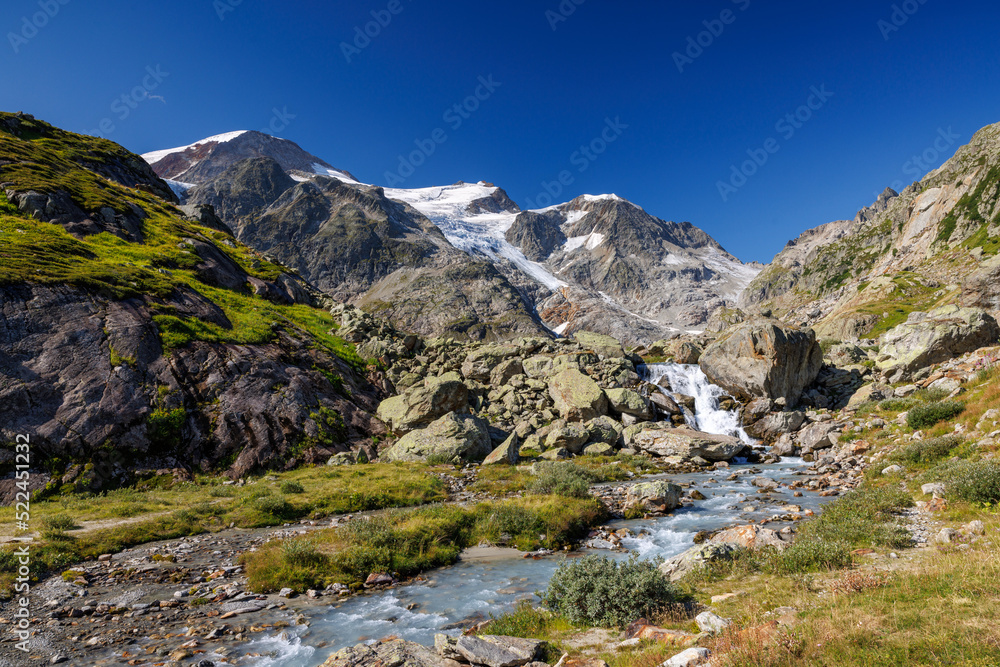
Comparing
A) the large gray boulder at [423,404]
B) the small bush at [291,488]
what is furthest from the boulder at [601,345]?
the small bush at [291,488]

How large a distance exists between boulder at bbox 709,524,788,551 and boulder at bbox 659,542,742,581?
0.57 metres

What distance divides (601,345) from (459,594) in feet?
165

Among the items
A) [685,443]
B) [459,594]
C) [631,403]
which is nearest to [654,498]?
[459,594]

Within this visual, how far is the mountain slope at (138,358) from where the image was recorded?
25.8m

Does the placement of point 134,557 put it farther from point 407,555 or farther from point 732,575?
point 732,575

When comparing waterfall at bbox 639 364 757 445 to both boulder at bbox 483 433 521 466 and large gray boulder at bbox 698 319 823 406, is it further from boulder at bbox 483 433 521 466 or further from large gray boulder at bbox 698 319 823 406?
boulder at bbox 483 433 521 466

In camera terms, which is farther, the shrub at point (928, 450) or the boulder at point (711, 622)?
the shrub at point (928, 450)

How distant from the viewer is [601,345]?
199 ft

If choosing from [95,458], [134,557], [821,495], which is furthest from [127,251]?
[821,495]

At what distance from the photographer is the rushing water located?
10.4 metres

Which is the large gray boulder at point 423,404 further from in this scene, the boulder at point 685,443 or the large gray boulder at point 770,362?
the large gray boulder at point 770,362

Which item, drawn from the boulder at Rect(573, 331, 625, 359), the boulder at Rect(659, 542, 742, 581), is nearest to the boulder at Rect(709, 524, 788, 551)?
the boulder at Rect(659, 542, 742, 581)

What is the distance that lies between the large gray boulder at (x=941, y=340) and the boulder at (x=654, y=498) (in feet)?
105

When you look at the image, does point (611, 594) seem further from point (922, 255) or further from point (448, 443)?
point (922, 255)
